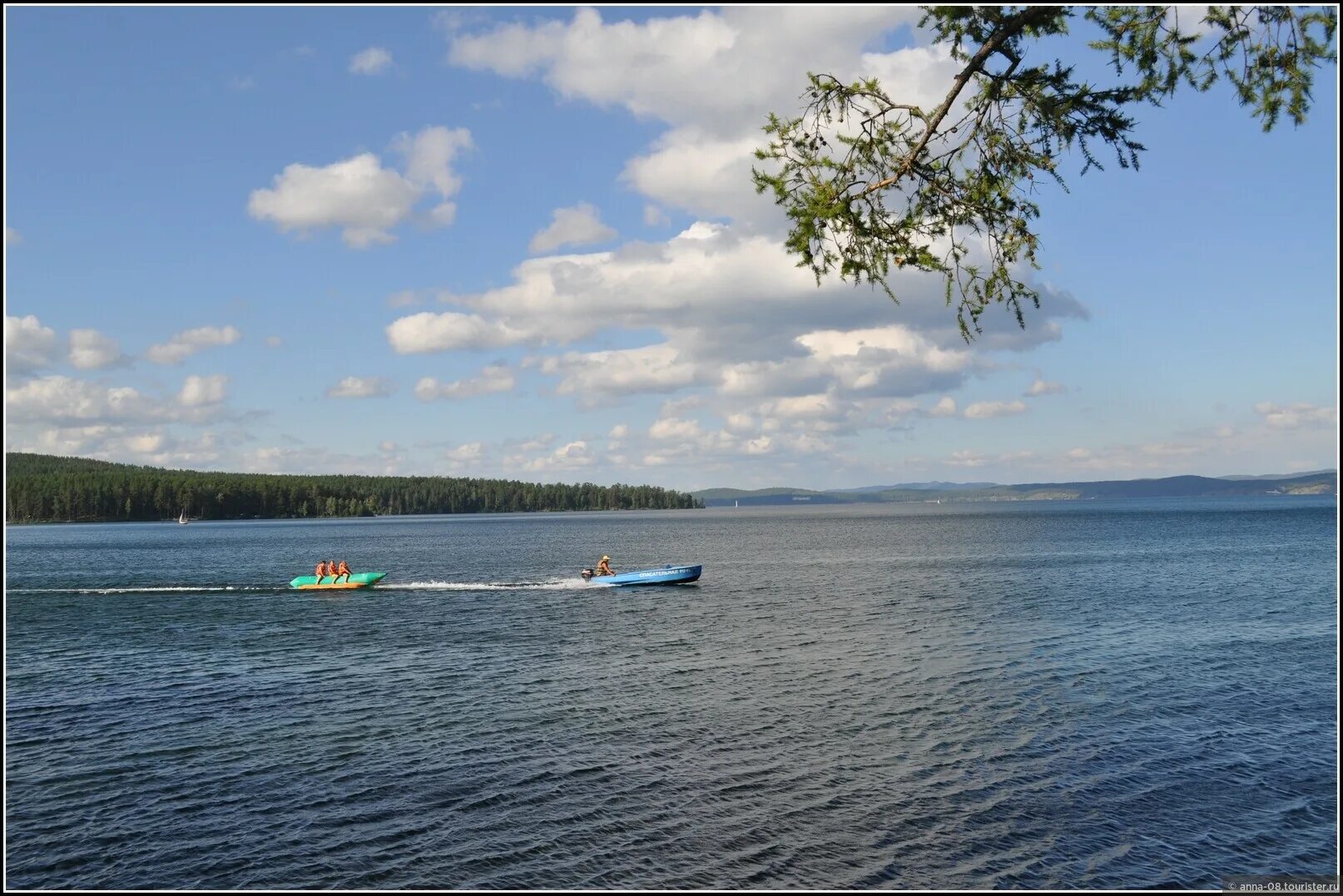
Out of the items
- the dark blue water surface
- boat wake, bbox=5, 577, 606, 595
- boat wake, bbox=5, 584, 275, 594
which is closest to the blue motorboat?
boat wake, bbox=5, 577, 606, 595

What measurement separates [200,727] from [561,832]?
16267 millimetres

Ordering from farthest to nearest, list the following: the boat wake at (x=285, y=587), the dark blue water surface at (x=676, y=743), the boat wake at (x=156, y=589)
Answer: the boat wake at (x=285, y=587) → the boat wake at (x=156, y=589) → the dark blue water surface at (x=676, y=743)

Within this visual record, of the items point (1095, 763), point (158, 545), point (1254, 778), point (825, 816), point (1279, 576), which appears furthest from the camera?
point (158, 545)

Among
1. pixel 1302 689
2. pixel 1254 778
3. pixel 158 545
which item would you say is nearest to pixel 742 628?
pixel 1302 689

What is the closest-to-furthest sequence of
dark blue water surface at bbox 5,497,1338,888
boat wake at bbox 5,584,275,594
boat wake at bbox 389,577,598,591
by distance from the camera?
dark blue water surface at bbox 5,497,1338,888
boat wake at bbox 5,584,275,594
boat wake at bbox 389,577,598,591

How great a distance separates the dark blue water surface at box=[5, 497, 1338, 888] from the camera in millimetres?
20250

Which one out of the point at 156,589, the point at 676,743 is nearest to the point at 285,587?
the point at 156,589

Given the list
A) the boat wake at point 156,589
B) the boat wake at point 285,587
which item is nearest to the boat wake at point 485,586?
the boat wake at point 285,587

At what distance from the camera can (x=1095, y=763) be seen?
26297mm

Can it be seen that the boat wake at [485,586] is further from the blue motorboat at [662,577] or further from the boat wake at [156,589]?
the boat wake at [156,589]

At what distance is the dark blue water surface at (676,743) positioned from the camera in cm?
2025

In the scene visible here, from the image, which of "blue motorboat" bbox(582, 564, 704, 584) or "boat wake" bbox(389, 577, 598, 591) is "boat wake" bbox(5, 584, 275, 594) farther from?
"blue motorboat" bbox(582, 564, 704, 584)

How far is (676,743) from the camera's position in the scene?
28.7 metres

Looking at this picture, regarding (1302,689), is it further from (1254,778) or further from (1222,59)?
(1222,59)
